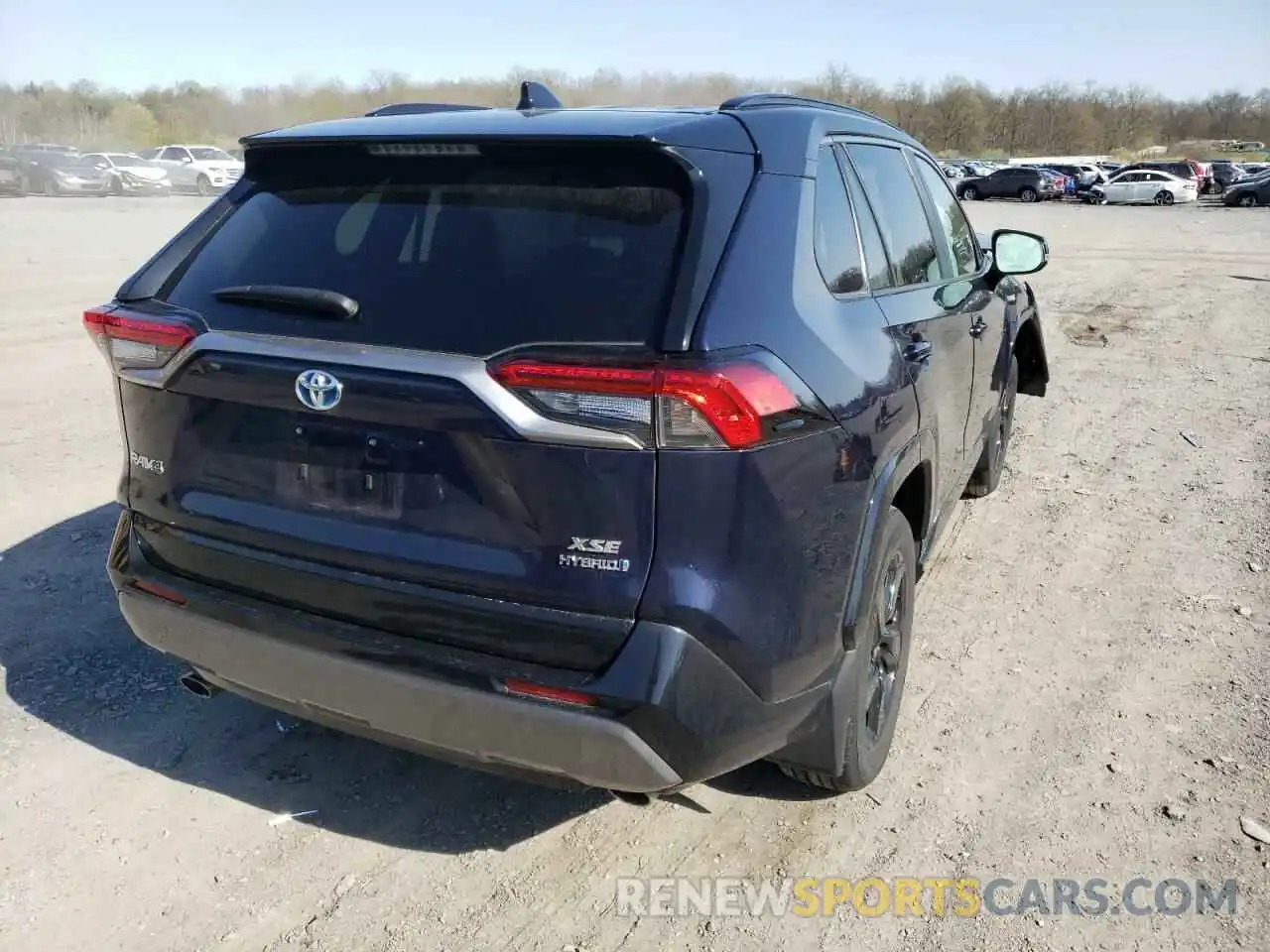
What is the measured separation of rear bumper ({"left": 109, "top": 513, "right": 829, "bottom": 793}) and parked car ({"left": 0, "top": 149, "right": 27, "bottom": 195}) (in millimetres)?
38160

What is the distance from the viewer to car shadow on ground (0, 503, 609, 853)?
2996 millimetres

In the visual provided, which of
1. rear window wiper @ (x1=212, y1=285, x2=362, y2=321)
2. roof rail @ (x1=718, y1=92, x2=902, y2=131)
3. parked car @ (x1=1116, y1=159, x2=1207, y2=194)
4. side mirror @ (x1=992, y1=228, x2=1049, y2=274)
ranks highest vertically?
parked car @ (x1=1116, y1=159, x2=1207, y2=194)

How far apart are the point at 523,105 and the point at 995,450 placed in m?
3.65

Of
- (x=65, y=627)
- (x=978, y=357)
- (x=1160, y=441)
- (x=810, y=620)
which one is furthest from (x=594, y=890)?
(x=1160, y=441)

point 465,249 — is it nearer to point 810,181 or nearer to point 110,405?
point 810,181

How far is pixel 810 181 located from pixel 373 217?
3.71 ft

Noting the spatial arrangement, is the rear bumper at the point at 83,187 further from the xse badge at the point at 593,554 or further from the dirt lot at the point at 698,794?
the xse badge at the point at 593,554

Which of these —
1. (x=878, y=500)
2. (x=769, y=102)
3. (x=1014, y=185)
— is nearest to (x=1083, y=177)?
(x=1014, y=185)

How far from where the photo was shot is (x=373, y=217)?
8.44 ft

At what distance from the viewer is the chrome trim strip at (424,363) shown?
83.9 inches

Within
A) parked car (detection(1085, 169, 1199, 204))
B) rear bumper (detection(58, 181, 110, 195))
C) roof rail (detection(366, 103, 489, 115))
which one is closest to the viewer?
roof rail (detection(366, 103, 489, 115))

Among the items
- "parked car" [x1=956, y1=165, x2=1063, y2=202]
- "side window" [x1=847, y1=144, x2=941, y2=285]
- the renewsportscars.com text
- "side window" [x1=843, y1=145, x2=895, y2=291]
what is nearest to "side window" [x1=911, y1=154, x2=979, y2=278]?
"side window" [x1=847, y1=144, x2=941, y2=285]

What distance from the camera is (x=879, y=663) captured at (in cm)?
322

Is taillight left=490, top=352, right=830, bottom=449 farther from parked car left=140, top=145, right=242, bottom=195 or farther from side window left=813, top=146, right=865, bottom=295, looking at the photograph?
parked car left=140, top=145, right=242, bottom=195
